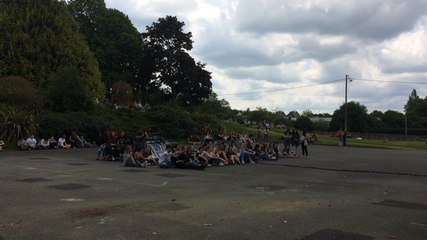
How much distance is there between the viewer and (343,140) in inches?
1615

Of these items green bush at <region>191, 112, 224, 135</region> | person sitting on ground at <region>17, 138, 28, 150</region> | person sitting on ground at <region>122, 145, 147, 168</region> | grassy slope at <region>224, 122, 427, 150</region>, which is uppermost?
green bush at <region>191, 112, 224, 135</region>

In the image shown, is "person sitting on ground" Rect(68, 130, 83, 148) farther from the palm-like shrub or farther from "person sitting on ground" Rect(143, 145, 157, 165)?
"person sitting on ground" Rect(143, 145, 157, 165)

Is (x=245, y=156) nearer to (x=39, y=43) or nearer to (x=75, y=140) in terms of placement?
(x=75, y=140)

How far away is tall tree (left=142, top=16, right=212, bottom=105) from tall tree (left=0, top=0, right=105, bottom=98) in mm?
14478

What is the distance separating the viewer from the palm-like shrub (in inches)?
1102

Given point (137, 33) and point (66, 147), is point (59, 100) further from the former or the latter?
point (137, 33)

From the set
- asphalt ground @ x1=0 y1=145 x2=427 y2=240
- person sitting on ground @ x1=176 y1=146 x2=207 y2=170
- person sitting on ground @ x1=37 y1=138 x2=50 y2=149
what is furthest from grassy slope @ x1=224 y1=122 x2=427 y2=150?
asphalt ground @ x1=0 y1=145 x2=427 y2=240

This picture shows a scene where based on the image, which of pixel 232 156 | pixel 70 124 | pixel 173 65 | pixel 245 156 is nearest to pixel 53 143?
pixel 70 124

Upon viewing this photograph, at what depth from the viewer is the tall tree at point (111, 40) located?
5566 centimetres

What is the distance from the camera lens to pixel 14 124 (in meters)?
28.2

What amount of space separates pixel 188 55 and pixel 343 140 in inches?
921

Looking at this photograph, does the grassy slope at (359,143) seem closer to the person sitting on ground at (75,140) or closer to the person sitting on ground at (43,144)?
the person sitting on ground at (75,140)

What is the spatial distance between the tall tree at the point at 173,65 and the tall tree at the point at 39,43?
47.5 ft

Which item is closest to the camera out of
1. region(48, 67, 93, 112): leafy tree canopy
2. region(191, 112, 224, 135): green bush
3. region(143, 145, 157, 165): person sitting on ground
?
region(143, 145, 157, 165): person sitting on ground
